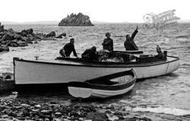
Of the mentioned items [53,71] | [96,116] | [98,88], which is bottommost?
[96,116]

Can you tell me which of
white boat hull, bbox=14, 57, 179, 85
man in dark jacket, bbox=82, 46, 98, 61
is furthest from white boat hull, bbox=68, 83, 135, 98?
man in dark jacket, bbox=82, 46, 98, 61

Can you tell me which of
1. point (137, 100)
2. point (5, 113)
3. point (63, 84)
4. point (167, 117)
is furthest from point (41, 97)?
point (167, 117)

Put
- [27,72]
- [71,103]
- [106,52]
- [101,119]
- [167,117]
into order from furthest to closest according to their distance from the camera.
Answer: [106,52] < [27,72] < [71,103] < [167,117] < [101,119]

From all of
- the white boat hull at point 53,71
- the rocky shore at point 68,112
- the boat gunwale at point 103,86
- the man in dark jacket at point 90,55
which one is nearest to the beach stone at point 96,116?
the rocky shore at point 68,112

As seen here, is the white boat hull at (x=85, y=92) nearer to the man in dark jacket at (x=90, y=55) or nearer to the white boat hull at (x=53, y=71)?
the white boat hull at (x=53, y=71)

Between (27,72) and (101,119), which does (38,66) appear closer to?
(27,72)

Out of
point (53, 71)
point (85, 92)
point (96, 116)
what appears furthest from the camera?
point (53, 71)

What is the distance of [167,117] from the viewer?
37.1 ft

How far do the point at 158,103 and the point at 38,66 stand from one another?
5.42 meters

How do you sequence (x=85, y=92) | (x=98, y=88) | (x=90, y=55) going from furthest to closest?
(x=90, y=55) → (x=98, y=88) → (x=85, y=92)

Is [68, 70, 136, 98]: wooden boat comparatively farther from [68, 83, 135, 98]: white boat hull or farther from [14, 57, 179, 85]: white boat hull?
[14, 57, 179, 85]: white boat hull

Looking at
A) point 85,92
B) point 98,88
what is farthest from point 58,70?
point 98,88

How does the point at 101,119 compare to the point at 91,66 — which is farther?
the point at 91,66

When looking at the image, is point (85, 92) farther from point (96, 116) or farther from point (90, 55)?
point (90, 55)
